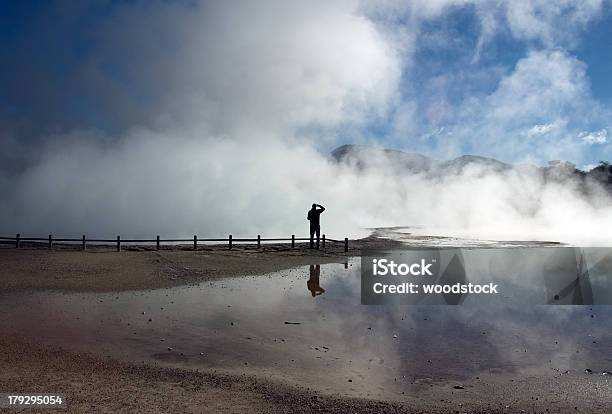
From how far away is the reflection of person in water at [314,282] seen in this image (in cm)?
1498

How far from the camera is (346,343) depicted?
9.28 metres

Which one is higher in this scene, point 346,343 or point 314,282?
point 314,282

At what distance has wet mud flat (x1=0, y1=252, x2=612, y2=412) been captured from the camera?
22.7 feet

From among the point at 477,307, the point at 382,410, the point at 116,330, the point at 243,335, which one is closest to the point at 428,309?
the point at 477,307

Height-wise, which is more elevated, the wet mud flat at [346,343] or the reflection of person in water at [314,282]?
the reflection of person in water at [314,282]

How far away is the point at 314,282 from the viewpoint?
16.9 m

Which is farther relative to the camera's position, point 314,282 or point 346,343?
point 314,282

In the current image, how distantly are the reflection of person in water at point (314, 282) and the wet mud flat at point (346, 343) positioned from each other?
2.38 ft

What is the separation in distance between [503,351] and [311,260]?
15482 millimetres

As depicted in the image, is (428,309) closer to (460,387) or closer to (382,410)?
(460,387)

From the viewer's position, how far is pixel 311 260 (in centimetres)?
2394

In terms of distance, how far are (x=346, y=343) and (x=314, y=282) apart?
299 inches

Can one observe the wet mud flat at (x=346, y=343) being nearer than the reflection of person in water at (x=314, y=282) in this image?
Yes

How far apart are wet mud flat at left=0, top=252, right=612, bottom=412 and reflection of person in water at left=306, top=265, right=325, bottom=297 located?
72 centimetres
